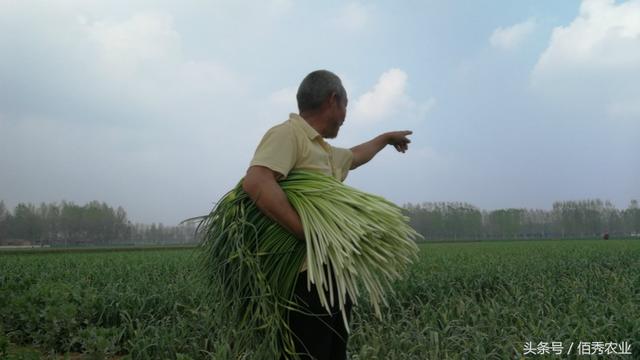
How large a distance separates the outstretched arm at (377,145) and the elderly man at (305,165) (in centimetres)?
44

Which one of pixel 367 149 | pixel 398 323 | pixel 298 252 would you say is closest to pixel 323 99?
pixel 298 252

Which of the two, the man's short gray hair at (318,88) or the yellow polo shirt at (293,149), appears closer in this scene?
the yellow polo shirt at (293,149)

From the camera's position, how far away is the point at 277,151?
1668 millimetres

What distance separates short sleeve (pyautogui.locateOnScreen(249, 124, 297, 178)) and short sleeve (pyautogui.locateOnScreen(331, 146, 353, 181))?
0.47m

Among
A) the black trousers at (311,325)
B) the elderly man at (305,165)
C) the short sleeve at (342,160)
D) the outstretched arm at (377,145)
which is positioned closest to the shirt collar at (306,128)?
the elderly man at (305,165)

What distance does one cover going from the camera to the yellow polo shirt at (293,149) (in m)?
1.66

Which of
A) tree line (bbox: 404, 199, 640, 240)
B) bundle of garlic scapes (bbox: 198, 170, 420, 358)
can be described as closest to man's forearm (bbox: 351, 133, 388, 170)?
bundle of garlic scapes (bbox: 198, 170, 420, 358)

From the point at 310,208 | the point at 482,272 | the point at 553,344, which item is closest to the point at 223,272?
the point at 310,208

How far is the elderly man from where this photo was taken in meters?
1.64

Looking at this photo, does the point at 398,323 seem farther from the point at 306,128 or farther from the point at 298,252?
the point at 306,128

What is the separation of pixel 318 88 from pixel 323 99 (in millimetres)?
43

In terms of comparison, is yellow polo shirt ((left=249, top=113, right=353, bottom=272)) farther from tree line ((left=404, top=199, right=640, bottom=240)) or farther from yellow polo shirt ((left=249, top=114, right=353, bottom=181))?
tree line ((left=404, top=199, right=640, bottom=240))

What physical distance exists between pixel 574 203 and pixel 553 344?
9852cm

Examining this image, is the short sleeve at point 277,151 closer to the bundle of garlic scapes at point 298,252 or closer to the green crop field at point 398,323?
the bundle of garlic scapes at point 298,252
